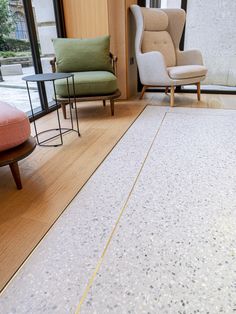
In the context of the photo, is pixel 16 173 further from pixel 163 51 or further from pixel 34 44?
pixel 163 51

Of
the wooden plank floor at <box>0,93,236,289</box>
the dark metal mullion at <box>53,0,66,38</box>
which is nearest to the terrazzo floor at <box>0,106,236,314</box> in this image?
the wooden plank floor at <box>0,93,236,289</box>

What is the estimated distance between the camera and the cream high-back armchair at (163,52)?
2.83 m

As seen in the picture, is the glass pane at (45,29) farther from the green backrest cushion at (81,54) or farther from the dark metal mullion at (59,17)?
the green backrest cushion at (81,54)

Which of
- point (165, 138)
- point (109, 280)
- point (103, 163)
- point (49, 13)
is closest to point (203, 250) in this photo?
point (109, 280)

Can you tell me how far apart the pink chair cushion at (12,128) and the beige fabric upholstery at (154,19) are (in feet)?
7.85

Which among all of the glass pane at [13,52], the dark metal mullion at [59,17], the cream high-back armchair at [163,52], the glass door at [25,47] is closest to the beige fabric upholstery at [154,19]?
the cream high-back armchair at [163,52]

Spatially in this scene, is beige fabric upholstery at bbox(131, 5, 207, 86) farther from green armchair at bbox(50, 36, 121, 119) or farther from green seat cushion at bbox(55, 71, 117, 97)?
green seat cushion at bbox(55, 71, 117, 97)

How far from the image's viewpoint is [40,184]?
4.96 feet

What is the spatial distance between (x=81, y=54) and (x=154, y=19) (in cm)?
117

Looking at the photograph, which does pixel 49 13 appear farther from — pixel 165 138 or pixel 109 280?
pixel 109 280

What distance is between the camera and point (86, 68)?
2729 millimetres

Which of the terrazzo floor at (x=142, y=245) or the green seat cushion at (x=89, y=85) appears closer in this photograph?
the terrazzo floor at (x=142, y=245)

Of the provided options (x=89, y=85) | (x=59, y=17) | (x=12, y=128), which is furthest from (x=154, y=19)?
(x=12, y=128)

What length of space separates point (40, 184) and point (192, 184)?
0.90 metres
